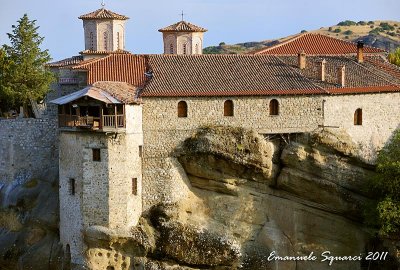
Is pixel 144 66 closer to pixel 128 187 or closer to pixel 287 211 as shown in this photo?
pixel 128 187

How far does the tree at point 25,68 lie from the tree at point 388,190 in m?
19.9

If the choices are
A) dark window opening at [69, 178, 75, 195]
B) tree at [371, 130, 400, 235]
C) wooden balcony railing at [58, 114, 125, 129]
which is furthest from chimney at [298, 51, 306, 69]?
dark window opening at [69, 178, 75, 195]

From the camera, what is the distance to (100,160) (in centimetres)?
4609

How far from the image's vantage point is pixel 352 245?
4966 cm

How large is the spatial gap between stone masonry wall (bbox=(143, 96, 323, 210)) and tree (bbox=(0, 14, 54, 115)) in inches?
365

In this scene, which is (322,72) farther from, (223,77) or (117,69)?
(117,69)

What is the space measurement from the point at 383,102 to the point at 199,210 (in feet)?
39.3

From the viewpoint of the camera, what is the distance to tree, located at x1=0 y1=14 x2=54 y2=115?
178ft

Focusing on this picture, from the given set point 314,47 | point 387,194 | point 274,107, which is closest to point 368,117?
point 387,194

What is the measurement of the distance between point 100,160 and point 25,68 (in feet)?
36.7

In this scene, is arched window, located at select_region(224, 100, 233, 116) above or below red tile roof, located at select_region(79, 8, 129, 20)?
below

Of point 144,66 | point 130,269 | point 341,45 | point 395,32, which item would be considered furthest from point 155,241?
point 395,32

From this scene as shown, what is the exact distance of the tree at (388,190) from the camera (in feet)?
153

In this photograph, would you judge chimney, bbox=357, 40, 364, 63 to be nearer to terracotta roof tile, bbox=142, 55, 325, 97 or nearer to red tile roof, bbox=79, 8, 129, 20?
terracotta roof tile, bbox=142, 55, 325, 97
